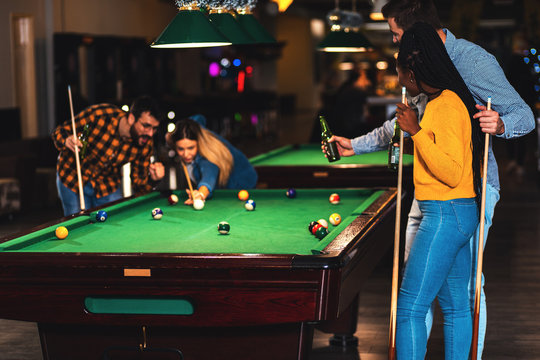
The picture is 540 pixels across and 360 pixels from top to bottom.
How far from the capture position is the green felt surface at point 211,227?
3174mm

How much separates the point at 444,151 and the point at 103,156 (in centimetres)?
283

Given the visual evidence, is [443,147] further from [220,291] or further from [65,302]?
[65,302]

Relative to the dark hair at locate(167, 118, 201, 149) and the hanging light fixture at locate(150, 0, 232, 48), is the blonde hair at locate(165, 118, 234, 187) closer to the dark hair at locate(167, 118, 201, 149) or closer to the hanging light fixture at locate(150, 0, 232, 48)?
the dark hair at locate(167, 118, 201, 149)

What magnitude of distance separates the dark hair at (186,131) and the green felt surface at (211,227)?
0.31 meters

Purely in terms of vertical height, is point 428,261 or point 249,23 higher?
point 249,23

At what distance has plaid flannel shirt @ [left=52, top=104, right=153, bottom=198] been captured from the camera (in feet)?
16.7

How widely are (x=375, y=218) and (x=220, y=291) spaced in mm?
1012

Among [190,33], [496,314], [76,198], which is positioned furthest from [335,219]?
[76,198]

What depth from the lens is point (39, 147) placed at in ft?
31.8

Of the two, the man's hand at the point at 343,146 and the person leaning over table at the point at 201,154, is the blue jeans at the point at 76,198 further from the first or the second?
the man's hand at the point at 343,146

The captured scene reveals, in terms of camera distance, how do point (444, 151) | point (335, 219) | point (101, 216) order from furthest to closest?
point (101, 216) < point (335, 219) < point (444, 151)

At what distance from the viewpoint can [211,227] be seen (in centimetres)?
367

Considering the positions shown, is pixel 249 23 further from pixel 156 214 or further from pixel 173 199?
pixel 156 214

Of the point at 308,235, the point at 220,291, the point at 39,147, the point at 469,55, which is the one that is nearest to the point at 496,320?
the point at 308,235
